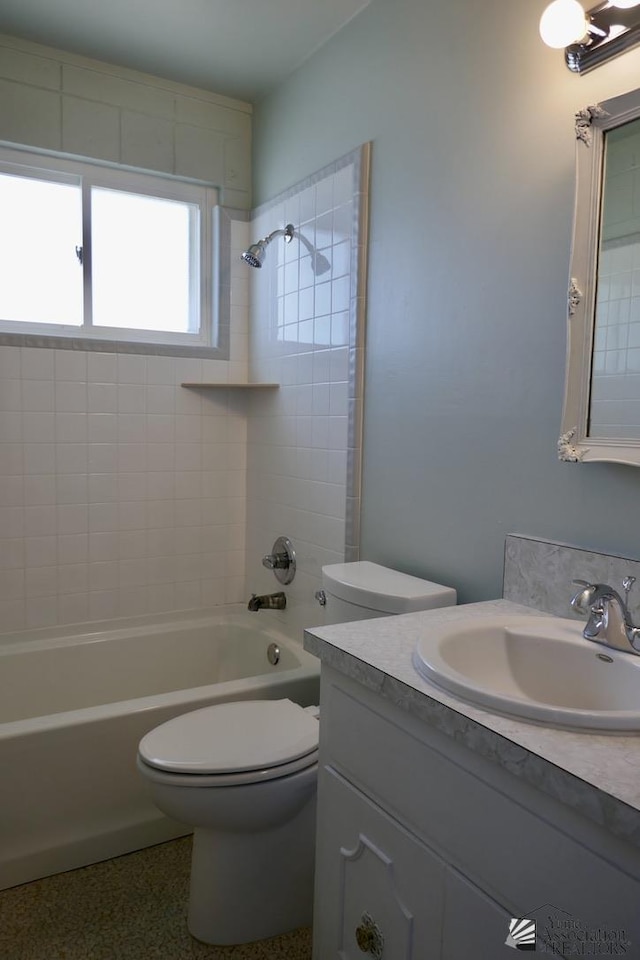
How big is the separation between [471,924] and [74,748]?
1.27 metres

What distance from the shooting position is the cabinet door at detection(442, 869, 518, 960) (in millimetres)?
872

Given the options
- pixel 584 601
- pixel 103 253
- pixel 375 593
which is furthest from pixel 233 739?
pixel 103 253

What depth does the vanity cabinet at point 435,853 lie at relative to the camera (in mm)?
770

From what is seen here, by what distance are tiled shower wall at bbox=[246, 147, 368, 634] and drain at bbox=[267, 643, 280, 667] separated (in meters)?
0.10

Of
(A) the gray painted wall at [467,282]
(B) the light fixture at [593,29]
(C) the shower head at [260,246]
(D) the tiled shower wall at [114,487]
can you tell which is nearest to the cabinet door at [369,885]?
(A) the gray painted wall at [467,282]

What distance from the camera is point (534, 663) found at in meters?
1.26

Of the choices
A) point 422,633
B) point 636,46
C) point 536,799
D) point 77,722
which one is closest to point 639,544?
point 422,633

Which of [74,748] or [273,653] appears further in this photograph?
[273,653]

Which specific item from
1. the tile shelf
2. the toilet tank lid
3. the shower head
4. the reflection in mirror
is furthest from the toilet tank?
the shower head

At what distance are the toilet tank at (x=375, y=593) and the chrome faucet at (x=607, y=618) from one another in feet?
1.58

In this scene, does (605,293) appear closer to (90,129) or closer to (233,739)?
(233,739)

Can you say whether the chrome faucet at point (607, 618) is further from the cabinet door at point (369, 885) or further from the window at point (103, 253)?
the window at point (103, 253)

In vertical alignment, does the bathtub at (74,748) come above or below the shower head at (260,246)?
below

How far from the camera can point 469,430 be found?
1680 millimetres
